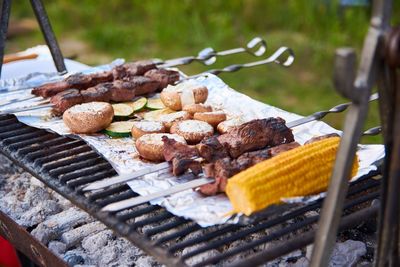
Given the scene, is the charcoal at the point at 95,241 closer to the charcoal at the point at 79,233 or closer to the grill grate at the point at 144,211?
the charcoal at the point at 79,233

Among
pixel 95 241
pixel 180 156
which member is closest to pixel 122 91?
pixel 95 241

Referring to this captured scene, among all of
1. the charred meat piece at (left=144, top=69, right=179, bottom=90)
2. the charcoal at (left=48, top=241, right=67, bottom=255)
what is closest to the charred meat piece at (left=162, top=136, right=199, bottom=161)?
the charcoal at (left=48, top=241, right=67, bottom=255)

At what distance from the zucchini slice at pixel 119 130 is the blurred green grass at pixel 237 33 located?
9.00 ft

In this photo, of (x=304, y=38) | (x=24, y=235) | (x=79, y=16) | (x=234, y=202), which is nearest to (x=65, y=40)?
(x=79, y=16)

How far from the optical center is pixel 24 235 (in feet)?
9.73

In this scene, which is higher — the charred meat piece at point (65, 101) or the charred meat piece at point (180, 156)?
the charred meat piece at point (65, 101)

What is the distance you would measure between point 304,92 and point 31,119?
3.46m

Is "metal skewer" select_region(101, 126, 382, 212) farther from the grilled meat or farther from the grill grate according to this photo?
the grilled meat

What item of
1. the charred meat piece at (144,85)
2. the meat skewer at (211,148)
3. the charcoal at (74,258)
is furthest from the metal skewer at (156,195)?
the charred meat piece at (144,85)

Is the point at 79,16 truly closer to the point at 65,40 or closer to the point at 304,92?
the point at 65,40

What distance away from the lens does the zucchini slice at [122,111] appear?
3.37m

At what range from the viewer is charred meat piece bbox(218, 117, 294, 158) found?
278 cm

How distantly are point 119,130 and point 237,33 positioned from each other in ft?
15.3

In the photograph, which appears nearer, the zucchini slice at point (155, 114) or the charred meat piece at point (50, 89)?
the zucchini slice at point (155, 114)
